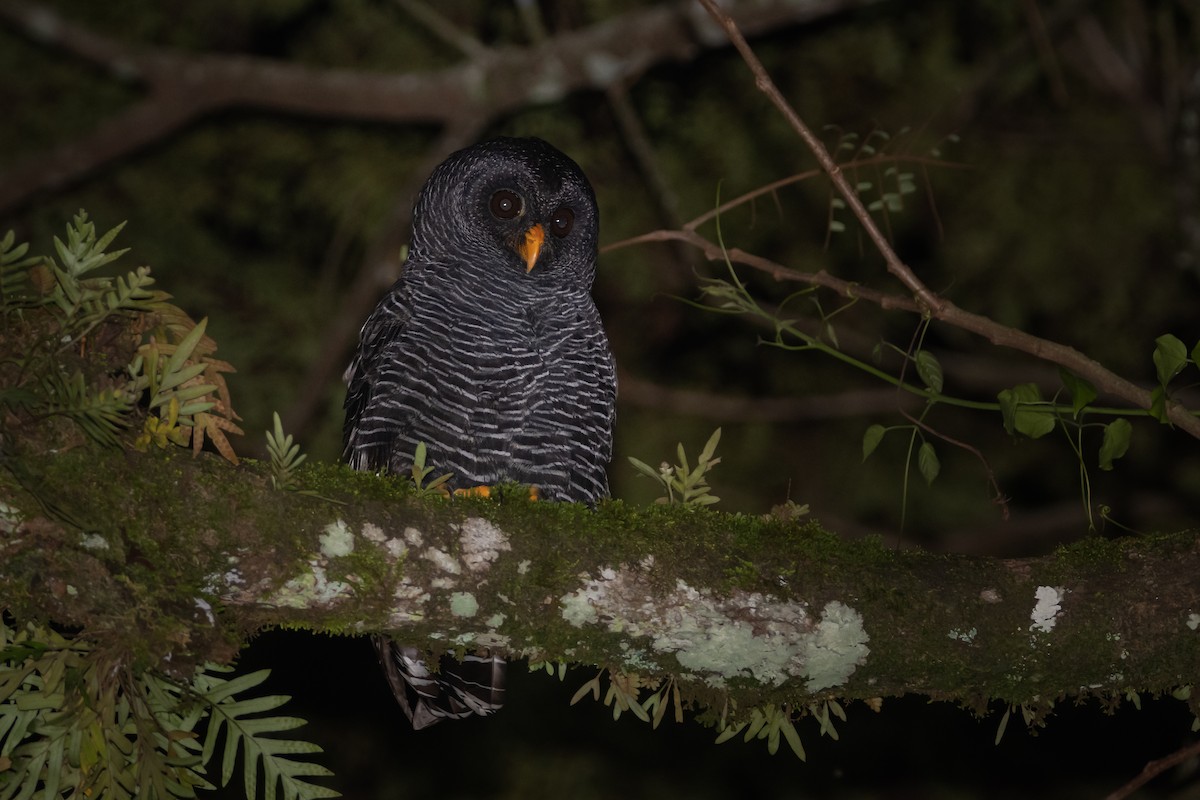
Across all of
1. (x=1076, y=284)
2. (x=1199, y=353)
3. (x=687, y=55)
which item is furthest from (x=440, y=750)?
(x=1199, y=353)

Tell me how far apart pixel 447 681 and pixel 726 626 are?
3.66ft

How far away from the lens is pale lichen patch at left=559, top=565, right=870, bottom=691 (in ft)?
7.14

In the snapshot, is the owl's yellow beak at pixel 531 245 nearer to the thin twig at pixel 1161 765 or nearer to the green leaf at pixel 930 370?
the green leaf at pixel 930 370

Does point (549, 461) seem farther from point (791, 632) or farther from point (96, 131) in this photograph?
point (96, 131)

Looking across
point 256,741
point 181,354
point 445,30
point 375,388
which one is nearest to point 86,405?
point 181,354

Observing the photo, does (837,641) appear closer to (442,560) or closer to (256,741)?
(442,560)

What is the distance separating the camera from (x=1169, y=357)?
237 cm

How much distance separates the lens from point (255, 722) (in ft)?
7.19

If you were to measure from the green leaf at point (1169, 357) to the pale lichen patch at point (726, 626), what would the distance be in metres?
0.87

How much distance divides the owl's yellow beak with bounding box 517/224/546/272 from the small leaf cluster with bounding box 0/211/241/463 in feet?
4.78

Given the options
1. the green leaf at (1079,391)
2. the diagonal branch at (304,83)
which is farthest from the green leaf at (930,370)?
the diagonal branch at (304,83)

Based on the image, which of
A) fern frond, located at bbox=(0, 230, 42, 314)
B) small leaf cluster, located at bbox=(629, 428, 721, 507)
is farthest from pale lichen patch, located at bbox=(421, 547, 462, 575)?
fern frond, located at bbox=(0, 230, 42, 314)

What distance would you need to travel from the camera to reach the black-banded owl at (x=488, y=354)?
3172mm

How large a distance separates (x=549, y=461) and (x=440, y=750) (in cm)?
365
